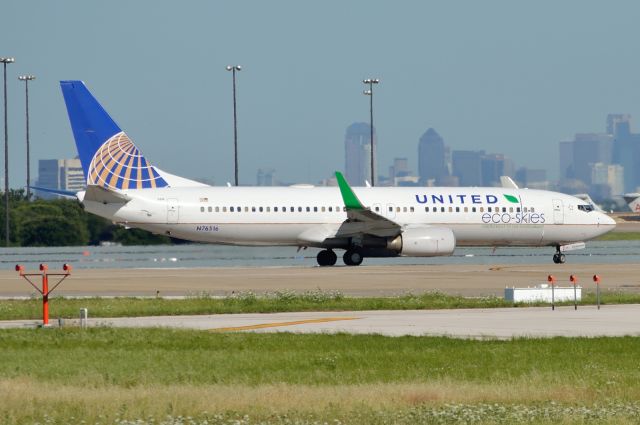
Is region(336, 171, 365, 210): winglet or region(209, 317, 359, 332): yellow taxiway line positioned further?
region(336, 171, 365, 210): winglet

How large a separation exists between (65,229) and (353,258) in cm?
3252

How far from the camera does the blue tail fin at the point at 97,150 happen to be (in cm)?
5591

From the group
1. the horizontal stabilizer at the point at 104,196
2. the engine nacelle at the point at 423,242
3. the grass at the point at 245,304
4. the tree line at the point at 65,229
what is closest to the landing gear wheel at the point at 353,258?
the engine nacelle at the point at 423,242

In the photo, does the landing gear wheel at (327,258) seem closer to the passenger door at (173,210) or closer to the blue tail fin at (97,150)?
the passenger door at (173,210)

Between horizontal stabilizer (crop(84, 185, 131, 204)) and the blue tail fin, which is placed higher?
the blue tail fin

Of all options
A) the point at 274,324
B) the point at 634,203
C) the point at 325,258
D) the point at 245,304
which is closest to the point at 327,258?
the point at 325,258

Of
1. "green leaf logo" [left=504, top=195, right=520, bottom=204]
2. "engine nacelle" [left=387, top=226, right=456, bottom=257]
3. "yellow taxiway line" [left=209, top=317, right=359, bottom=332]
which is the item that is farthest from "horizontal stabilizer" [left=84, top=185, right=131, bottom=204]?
"yellow taxiway line" [left=209, top=317, right=359, bottom=332]

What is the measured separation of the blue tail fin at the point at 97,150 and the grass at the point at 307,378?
30.5 meters

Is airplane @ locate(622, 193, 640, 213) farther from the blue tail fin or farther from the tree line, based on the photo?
the blue tail fin

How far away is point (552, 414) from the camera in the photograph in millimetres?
16203

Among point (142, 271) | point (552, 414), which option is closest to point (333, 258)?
point (142, 271)

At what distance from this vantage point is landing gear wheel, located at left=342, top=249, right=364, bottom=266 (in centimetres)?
5678

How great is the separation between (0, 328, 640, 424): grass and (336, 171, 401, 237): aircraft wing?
2942 centimetres

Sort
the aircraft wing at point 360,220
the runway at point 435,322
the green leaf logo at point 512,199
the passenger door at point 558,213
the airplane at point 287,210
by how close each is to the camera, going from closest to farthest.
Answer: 1. the runway at point 435,322
2. the aircraft wing at point 360,220
3. the airplane at point 287,210
4. the green leaf logo at point 512,199
5. the passenger door at point 558,213
